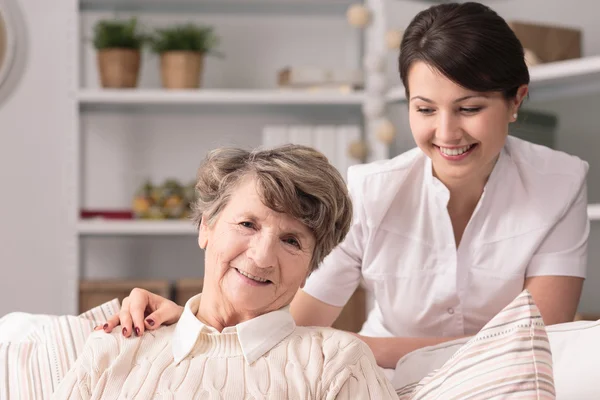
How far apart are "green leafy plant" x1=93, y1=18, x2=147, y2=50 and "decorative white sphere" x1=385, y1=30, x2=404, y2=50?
1.01 metres

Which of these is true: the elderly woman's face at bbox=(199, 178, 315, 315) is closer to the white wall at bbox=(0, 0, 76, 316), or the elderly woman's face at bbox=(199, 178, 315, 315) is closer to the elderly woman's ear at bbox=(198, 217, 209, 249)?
the elderly woman's ear at bbox=(198, 217, 209, 249)

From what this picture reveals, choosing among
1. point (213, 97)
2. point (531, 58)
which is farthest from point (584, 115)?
point (213, 97)

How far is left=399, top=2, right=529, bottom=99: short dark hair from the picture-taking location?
1.58m

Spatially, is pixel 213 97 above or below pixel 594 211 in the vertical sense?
above

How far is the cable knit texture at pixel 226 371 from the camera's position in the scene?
126 cm

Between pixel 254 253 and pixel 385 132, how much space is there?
84.8 inches

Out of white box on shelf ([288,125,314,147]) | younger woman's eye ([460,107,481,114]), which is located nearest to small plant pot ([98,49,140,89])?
white box on shelf ([288,125,314,147])

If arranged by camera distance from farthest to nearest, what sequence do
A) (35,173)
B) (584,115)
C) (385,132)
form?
(35,173)
(385,132)
(584,115)

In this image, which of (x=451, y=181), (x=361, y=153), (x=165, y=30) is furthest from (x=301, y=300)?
(x=165, y=30)

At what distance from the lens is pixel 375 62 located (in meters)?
3.38

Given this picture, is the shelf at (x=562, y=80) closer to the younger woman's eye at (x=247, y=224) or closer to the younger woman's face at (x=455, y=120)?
the younger woman's face at (x=455, y=120)

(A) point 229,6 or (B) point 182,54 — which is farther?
(A) point 229,6

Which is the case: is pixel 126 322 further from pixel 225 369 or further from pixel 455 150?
pixel 455 150

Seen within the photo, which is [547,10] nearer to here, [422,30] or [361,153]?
[361,153]
